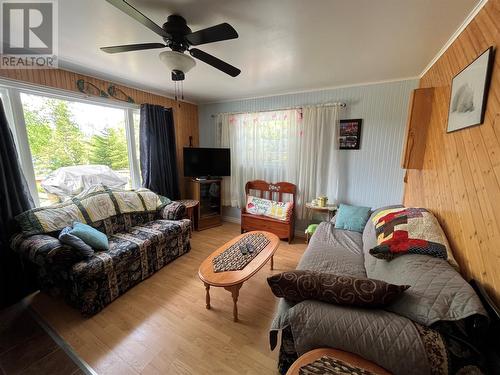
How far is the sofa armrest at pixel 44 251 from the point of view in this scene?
1.69 m

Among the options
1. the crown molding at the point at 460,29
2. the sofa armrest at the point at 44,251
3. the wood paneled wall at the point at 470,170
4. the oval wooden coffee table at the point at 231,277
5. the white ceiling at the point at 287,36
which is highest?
the white ceiling at the point at 287,36

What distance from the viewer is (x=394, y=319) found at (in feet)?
3.21

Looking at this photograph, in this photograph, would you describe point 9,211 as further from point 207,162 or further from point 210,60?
point 207,162

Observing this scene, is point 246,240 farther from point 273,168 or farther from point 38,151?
point 38,151

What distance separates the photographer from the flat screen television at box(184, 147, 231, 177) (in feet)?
12.2

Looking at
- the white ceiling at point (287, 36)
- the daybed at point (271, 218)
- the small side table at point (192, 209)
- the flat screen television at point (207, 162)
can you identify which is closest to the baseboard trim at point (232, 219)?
the daybed at point (271, 218)

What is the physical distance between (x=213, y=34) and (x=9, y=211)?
2463 millimetres

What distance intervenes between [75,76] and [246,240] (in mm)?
2794

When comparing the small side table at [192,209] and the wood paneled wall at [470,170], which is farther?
the small side table at [192,209]

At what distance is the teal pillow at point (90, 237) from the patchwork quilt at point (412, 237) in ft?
7.98

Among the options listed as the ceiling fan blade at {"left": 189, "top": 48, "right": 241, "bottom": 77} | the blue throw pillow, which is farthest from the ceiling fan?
the blue throw pillow

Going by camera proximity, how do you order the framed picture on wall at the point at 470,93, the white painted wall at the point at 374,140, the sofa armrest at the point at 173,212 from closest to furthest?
the framed picture on wall at the point at 470,93
the white painted wall at the point at 374,140
the sofa armrest at the point at 173,212

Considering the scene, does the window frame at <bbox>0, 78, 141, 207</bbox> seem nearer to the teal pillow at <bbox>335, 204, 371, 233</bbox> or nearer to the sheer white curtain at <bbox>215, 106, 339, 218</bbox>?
the sheer white curtain at <bbox>215, 106, 339, 218</bbox>

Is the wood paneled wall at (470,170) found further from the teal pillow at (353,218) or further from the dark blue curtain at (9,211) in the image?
the dark blue curtain at (9,211)
